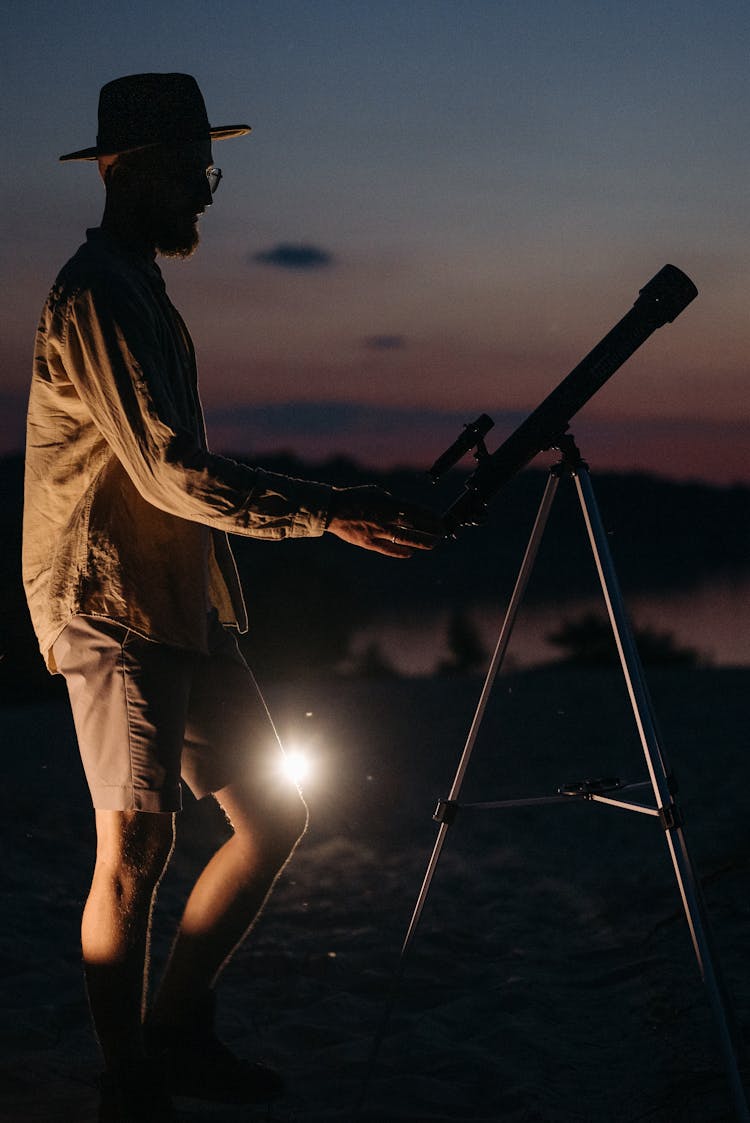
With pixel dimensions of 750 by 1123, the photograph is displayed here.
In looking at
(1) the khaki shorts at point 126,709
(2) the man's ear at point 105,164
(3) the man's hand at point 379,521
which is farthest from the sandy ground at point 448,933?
(2) the man's ear at point 105,164

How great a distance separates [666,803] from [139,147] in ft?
6.68

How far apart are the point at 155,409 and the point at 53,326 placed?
346mm

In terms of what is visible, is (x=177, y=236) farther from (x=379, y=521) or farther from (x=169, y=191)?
(x=379, y=521)

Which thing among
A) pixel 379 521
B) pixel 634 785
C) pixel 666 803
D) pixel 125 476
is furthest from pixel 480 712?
pixel 125 476

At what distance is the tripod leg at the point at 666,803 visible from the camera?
2574mm

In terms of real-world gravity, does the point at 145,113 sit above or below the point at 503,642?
above

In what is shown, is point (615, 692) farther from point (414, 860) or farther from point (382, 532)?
point (382, 532)

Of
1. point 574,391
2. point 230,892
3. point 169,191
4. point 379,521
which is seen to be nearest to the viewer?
point 379,521

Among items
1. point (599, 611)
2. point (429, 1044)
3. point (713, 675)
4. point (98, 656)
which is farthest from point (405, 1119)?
point (599, 611)

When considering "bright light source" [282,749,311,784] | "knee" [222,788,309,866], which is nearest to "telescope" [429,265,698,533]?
"knee" [222,788,309,866]

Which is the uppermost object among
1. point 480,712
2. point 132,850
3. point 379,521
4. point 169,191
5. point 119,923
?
point 169,191

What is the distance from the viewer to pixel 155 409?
2.51 meters

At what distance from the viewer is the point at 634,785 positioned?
121 inches

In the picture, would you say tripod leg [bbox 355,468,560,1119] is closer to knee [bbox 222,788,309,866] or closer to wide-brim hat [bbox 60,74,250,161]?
knee [bbox 222,788,309,866]
